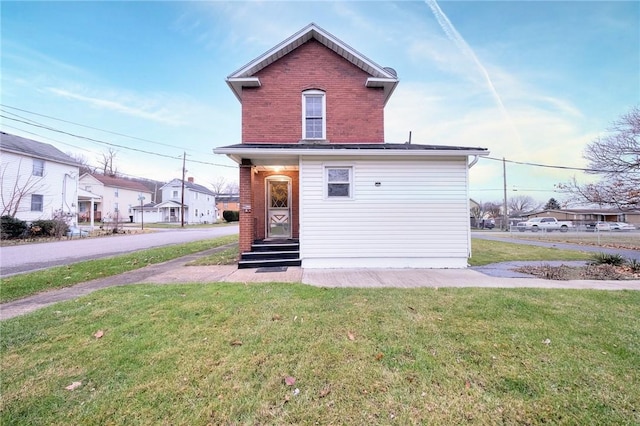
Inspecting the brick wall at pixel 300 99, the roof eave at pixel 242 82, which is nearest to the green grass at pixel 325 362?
the brick wall at pixel 300 99

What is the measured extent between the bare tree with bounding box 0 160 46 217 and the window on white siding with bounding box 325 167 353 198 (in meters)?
23.3

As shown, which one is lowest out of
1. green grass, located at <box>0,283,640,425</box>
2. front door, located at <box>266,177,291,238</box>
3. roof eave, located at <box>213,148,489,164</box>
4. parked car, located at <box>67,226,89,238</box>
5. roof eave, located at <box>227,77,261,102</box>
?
green grass, located at <box>0,283,640,425</box>

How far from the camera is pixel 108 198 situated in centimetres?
4153

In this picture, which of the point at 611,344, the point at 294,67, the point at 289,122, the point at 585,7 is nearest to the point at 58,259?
the point at 289,122

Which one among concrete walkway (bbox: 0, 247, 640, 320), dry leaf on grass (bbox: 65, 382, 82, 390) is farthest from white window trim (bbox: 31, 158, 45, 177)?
dry leaf on grass (bbox: 65, 382, 82, 390)

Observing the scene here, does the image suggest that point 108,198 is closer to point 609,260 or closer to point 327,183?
point 327,183

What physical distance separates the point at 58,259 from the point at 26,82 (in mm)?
16782

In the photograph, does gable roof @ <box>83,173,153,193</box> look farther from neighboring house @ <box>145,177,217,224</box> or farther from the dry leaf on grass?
A: the dry leaf on grass

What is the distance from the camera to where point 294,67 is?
10297mm

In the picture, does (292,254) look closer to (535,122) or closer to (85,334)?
(85,334)

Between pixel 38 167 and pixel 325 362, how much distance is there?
A: 103 ft

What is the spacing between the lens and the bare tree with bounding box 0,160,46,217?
18.6 metres

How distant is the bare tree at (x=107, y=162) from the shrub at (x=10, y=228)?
4134 cm

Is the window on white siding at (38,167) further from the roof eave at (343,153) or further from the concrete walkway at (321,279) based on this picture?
the roof eave at (343,153)
